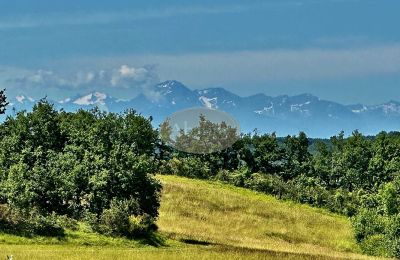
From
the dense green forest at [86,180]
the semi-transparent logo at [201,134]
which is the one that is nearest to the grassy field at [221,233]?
the dense green forest at [86,180]

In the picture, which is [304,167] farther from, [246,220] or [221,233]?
[221,233]

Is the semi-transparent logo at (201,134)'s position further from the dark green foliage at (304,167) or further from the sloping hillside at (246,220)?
the sloping hillside at (246,220)

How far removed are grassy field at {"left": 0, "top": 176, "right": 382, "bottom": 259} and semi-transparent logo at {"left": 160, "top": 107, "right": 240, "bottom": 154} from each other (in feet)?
52.2

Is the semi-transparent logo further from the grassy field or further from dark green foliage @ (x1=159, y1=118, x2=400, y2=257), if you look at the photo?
the grassy field

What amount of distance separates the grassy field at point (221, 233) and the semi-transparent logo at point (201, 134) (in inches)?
626

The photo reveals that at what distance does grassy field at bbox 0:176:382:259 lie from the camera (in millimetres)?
38188

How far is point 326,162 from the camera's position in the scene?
443 ft

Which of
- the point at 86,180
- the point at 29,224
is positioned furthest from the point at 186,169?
the point at 29,224

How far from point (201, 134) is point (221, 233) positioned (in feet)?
168

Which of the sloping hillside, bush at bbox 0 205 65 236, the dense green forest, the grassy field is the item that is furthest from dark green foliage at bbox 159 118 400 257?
bush at bbox 0 205 65 236

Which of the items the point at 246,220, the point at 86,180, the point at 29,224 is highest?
the point at 86,180

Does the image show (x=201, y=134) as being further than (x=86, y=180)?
Yes

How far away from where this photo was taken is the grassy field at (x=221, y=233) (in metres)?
38.2

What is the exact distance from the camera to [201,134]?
4683 inches
